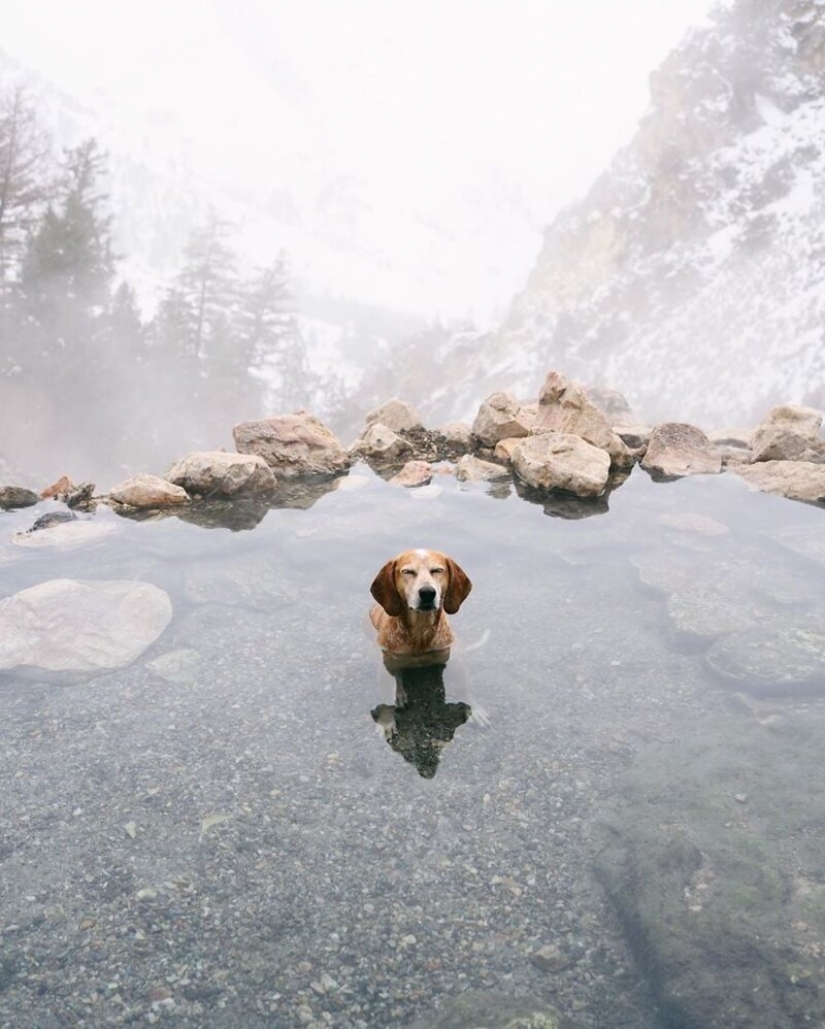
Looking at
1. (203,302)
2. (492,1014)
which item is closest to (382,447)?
(492,1014)

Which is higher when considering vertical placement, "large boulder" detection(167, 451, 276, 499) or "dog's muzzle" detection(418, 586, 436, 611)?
"dog's muzzle" detection(418, 586, 436, 611)

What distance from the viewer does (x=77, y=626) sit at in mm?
5965

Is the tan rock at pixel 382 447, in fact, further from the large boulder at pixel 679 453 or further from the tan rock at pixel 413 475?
the large boulder at pixel 679 453

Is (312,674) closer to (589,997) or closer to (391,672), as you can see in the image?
(391,672)

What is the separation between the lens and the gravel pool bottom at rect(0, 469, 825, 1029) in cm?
312

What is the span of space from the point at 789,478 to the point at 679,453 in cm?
182

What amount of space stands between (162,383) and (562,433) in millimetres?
36075

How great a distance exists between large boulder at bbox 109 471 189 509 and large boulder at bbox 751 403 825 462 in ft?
30.9

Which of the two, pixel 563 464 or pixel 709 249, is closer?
pixel 563 464

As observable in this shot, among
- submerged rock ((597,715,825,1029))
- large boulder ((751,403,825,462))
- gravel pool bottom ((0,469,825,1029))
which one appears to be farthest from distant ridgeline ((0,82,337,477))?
submerged rock ((597,715,825,1029))

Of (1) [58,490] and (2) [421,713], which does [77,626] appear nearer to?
(2) [421,713]

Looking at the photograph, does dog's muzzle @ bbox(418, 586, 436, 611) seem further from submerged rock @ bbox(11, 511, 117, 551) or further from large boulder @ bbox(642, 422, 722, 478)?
large boulder @ bbox(642, 422, 722, 478)

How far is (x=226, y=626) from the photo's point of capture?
21.0 feet

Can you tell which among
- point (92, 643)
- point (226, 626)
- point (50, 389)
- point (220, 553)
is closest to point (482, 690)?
point (226, 626)
